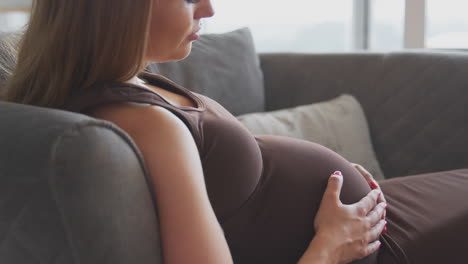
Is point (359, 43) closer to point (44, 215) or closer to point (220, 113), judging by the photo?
point (220, 113)

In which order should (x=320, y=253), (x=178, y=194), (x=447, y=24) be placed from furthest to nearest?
(x=447, y=24), (x=320, y=253), (x=178, y=194)

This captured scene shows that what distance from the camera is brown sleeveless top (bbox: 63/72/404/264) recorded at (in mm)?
867

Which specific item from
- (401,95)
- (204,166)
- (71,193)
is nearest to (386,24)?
(401,95)

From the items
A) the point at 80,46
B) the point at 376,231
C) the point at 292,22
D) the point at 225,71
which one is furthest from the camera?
the point at 292,22

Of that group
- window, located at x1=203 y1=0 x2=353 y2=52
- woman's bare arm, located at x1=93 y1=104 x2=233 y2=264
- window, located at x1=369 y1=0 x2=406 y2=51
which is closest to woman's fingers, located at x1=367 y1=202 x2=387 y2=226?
woman's bare arm, located at x1=93 y1=104 x2=233 y2=264

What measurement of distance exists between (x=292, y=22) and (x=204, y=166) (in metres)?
2.42

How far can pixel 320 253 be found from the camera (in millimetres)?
883

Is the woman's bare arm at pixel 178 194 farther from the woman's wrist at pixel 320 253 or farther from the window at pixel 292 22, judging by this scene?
the window at pixel 292 22

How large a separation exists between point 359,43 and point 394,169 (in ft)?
4.13

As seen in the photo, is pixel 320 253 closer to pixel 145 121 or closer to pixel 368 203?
pixel 368 203

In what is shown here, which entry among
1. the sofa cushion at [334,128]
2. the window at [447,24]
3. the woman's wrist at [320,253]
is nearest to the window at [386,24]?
the window at [447,24]

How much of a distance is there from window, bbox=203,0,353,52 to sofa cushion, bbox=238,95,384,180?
4.09 ft

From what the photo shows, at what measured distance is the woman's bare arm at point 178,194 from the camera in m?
0.66

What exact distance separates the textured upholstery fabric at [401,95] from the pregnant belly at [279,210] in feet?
2.46
